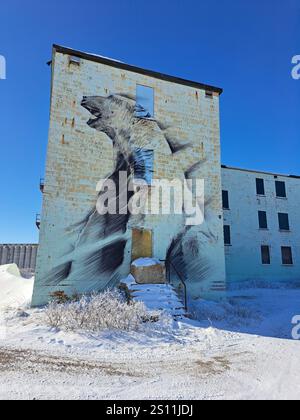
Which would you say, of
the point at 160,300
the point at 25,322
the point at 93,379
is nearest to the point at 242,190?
the point at 160,300

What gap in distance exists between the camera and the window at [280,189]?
2332 centimetres

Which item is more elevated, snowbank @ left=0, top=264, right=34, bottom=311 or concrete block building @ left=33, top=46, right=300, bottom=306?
concrete block building @ left=33, top=46, right=300, bottom=306

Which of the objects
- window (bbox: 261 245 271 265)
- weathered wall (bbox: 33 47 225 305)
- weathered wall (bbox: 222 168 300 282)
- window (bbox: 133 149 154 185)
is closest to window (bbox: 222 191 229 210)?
weathered wall (bbox: 222 168 300 282)

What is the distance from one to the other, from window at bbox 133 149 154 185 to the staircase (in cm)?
506

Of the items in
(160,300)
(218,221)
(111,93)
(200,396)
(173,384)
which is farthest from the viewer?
(218,221)

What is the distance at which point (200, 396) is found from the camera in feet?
12.5

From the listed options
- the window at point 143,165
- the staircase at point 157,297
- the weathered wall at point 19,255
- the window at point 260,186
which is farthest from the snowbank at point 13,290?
the window at point 260,186

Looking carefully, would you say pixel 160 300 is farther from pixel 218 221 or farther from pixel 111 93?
pixel 111 93

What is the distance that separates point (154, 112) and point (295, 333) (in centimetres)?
1125

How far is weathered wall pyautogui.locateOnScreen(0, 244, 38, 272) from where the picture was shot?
2473 centimetres

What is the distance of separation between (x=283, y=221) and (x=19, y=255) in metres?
23.6

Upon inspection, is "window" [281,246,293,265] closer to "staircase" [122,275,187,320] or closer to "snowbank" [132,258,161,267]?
"snowbank" [132,258,161,267]

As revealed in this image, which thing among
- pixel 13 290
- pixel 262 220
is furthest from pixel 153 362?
pixel 262 220

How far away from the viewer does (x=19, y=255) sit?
24.9m
